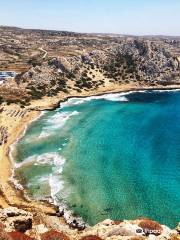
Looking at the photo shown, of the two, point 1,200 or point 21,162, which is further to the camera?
point 21,162

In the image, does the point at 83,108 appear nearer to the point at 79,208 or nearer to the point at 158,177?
the point at 158,177

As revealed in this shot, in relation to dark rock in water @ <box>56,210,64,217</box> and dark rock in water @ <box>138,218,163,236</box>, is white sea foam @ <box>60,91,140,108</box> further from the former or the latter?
dark rock in water @ <box>138,218,163,236</box>

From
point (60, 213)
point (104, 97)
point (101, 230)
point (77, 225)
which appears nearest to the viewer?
point (101, 230)

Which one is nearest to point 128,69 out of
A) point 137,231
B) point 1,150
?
point 1,150

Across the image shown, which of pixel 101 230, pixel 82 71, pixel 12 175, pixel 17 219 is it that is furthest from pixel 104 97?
pixel 101 230

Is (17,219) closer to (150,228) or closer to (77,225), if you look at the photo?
(150,228)

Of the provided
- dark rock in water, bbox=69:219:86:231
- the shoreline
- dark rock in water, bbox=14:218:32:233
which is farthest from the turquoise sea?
dark rock in water, bbox=14:218:32:233

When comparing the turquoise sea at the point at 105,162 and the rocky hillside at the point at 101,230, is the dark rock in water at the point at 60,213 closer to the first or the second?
the turquoise sea at the point at 105,162

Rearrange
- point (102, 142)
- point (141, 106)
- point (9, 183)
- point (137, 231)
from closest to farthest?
point (137, 231), point (9, 183), point (102, 142), point (141, 106)

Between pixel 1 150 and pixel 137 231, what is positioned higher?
pixel 137 231
